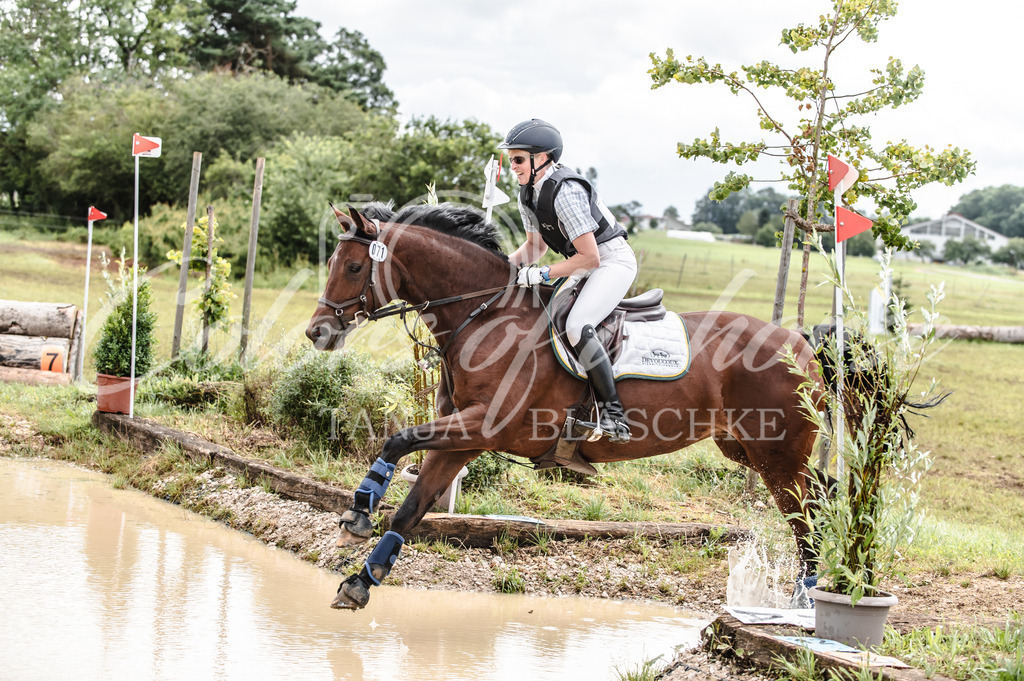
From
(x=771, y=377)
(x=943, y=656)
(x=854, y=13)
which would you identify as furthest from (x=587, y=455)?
(x=854, y=13)

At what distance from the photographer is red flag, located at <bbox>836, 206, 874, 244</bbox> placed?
4.34 metres

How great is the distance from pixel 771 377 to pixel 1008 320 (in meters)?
23.6

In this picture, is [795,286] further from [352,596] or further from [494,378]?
[352,596]

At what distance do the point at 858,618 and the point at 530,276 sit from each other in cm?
221

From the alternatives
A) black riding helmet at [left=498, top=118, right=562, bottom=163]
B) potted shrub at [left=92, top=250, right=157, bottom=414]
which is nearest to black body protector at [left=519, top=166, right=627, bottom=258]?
black riding helmet at [left=498, top=118, right=562, bottom=163]


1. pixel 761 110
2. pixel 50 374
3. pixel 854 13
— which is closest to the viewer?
pixel 854 13

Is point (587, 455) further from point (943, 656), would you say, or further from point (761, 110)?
point (761, 110)

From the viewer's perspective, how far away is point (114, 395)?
823 centimetres

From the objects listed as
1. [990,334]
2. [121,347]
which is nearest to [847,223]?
[121,347]

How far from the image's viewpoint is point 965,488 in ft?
28.5

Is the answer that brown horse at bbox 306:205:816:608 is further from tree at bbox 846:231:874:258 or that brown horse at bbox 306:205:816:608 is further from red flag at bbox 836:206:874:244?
tree at bbox 846:231:874:258

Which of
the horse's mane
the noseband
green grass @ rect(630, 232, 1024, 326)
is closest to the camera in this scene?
the noseband

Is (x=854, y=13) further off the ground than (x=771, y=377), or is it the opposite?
(x=854, y=13)

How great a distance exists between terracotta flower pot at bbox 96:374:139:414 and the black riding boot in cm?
544
